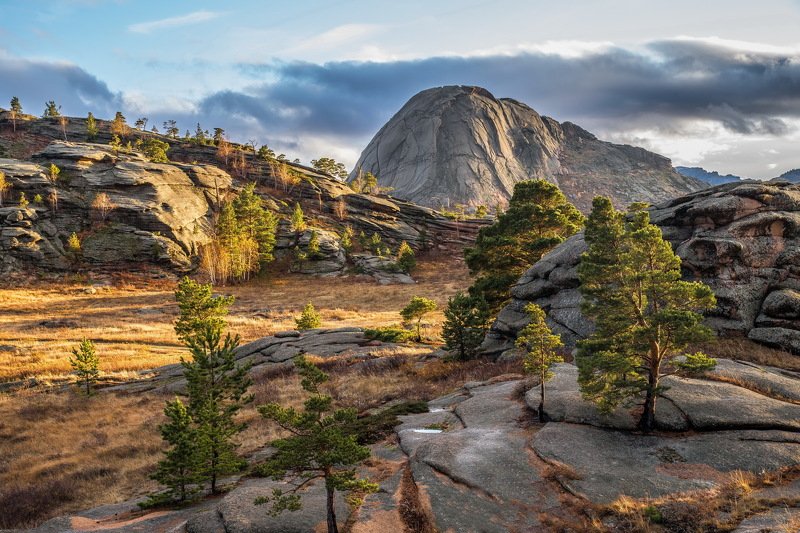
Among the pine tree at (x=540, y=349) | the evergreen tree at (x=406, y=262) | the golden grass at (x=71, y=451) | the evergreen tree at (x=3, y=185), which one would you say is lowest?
the golden grass at (x=71, y=451)

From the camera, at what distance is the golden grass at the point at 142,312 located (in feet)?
121

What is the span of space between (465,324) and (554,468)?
54.5 ft

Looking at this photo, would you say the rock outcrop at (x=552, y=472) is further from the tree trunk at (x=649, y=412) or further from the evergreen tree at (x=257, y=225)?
the evergreen tree at (x=257, y=225)

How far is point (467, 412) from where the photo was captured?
17188 mm

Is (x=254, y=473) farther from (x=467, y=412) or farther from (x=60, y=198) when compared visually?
(x=60, y=198)

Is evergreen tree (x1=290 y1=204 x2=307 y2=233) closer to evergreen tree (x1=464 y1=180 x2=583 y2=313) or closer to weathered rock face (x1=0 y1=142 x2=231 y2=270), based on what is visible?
weathered rock face (x1=0 y1=142 x2=231 y2=270)

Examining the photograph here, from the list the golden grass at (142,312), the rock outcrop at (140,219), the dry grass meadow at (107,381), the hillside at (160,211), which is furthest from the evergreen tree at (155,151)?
the dry grass meadow at (107,381)

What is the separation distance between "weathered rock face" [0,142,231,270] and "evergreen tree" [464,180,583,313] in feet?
211

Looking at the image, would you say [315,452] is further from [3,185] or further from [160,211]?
[3,185]

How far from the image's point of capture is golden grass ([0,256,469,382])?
36.9m

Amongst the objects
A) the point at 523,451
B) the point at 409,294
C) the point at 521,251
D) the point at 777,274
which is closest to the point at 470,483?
the point at 523,451

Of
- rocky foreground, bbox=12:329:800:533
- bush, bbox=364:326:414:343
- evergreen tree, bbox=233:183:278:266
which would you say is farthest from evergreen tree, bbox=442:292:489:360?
evergreen tree, bbox=233:183:278:266

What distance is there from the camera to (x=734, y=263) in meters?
21.9

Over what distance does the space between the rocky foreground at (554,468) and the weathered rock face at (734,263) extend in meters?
4.56
